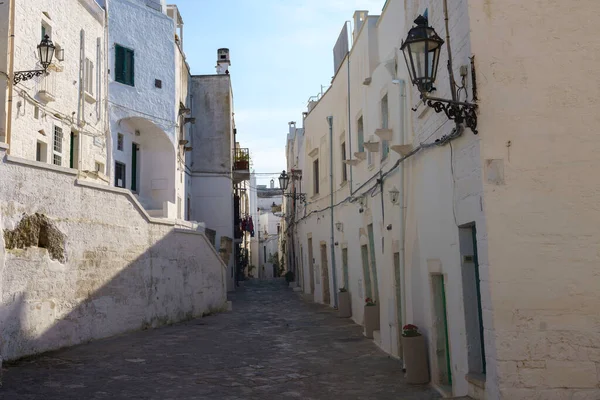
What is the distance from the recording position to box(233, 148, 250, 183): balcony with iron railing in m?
30.8

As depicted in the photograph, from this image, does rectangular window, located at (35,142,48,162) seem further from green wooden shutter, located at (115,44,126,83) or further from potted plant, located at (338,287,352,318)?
potted plant, located at (338,287,352,318)

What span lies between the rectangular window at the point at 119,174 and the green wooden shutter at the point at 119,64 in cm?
289

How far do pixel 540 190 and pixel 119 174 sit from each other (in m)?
16.9

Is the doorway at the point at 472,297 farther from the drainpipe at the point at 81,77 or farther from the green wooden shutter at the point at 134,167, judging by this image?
the green wooden shutter at the point at 134,167

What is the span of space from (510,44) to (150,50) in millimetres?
17236

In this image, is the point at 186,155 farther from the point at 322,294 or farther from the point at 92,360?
the point at 92,360

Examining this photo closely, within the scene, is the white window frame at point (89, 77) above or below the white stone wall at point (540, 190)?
above

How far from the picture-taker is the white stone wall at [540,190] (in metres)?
5.76

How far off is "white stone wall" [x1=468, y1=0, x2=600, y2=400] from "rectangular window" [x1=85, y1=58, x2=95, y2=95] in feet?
45.2

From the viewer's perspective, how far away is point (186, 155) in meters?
26.7

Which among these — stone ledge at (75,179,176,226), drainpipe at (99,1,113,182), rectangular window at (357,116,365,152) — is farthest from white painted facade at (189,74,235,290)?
rectangular window at (357,116,365,152)

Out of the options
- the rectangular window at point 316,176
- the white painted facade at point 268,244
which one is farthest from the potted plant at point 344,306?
the white painted facade at point 268,244

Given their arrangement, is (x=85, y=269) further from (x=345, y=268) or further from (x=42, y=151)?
(x=345, y=268)

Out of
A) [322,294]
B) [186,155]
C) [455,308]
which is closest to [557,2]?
[455,308]
